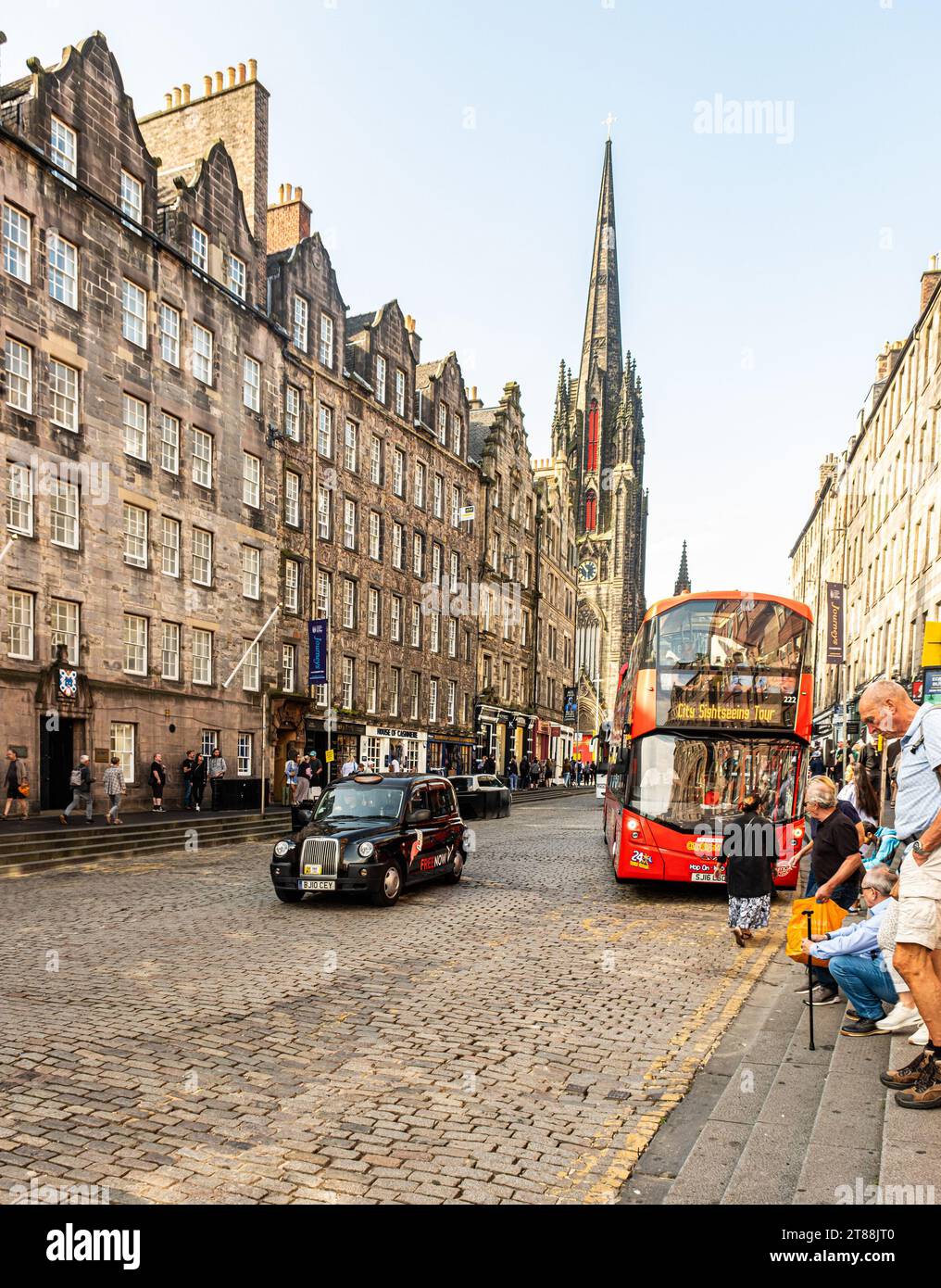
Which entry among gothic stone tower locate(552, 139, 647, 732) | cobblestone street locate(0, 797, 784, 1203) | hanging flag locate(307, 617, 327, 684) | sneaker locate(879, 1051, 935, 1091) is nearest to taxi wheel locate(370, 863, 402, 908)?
cobblestone street locate(0, 797, 784, 1203)

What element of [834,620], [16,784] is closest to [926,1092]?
[16,784]

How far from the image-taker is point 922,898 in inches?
194

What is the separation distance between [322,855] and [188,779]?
15478mm

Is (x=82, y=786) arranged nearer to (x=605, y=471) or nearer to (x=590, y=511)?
(x=590, y=511)

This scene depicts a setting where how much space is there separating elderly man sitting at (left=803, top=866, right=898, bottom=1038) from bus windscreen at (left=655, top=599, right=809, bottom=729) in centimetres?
724

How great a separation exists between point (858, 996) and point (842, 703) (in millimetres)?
45180

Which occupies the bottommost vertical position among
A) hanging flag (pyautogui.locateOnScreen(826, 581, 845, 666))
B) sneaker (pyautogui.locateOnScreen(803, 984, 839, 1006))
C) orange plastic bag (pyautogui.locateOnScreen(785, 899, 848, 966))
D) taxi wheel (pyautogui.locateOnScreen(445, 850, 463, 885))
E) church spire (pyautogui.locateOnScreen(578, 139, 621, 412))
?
taxi wheel (pyautogui.locateOnScreen(445, 850, 463, 885))

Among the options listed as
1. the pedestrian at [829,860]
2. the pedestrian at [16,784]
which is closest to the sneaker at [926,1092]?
the pedestrian at [829,860]

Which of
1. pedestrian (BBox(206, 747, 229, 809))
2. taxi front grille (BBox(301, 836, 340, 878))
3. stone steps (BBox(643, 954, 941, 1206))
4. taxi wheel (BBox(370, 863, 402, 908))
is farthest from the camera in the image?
pedestrian (BBox(206, 747, 229, 809))

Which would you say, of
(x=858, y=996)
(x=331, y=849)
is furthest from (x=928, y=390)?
(x=858, y=996)

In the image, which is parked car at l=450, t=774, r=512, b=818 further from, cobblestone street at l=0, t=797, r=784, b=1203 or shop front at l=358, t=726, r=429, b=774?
cobblestone street at l=0, t=797, r=784, b=1203

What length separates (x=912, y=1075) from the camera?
5.11m

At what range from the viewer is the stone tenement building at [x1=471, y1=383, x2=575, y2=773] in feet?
171
